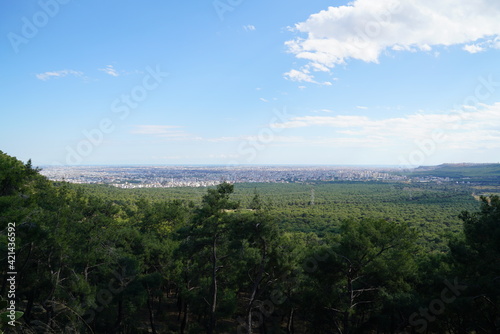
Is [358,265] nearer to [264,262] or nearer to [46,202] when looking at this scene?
[264,262]

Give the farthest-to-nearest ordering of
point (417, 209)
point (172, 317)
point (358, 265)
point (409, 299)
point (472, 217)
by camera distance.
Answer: point (417, 209)
point (172, 317)
point (358, 265)
point (409, 299)
point (472, 217)

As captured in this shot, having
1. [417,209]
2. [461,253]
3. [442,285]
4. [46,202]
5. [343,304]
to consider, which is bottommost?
[417,209]

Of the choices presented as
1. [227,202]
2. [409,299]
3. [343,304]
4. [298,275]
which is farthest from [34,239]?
[409,299]

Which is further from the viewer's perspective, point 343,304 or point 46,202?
point 46,202

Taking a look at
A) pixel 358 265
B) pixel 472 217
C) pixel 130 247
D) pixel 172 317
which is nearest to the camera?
pixel 472 217
